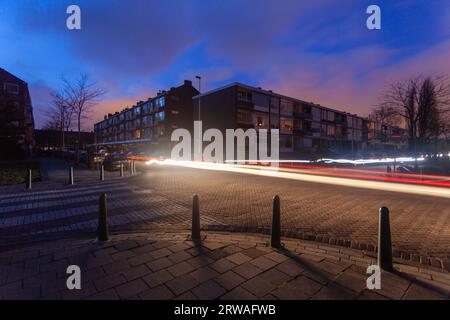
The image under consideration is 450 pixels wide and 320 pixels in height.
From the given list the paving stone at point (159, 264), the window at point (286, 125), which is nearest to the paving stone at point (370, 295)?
the paving stone at point (159, 264)

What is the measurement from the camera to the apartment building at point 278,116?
3612cm

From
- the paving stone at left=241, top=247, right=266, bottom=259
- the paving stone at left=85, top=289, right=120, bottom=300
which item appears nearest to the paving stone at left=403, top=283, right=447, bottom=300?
the paving stone at left=241, top=247, right=266, bottom=259

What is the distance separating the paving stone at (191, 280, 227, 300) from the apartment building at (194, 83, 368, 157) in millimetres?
33080

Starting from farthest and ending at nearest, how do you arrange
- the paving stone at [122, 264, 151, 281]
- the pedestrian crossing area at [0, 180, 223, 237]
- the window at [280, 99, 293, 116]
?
the window at [280, 99, 293, 116], the pedestrian crossing area at [0, 180, 223, 237], the paving stone at [122, 264, 151, 281]

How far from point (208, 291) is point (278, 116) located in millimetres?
41225

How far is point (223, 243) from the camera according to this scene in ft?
13.8

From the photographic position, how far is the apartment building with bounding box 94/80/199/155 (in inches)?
1972

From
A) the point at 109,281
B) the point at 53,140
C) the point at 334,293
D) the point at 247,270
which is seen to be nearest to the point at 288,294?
the point at 334,293

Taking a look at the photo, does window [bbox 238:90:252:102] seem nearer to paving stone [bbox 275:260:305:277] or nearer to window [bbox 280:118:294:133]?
window [bbox 280:118:294:133]
